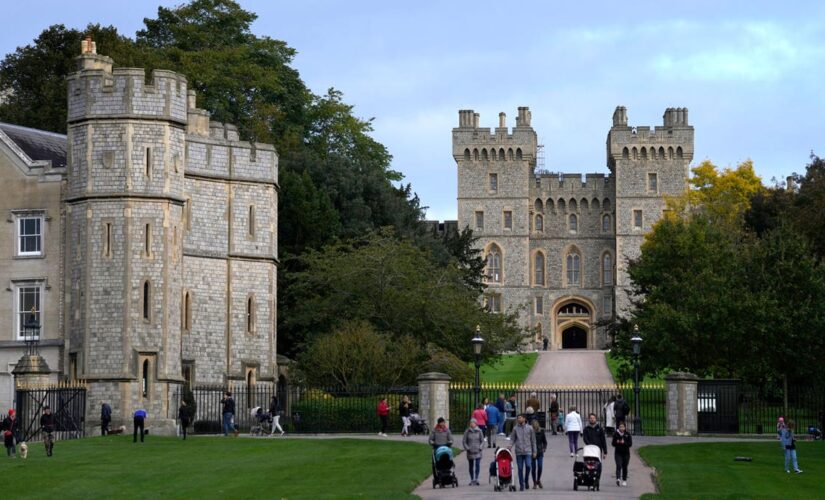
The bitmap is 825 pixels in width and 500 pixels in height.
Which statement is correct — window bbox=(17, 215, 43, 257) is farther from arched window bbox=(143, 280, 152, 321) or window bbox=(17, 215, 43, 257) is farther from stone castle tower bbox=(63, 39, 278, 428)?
arched window bbox=(143, 280, 152, 321)

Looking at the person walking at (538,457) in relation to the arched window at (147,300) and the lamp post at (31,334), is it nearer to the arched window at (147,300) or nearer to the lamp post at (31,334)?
the arched window at (147,300)

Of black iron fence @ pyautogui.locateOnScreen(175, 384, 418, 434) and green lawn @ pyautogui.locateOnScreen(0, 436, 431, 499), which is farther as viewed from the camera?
black iron fence @ pyautogui.locateOnScreen(175, 384, 418, 434)

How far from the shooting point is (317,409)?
51375 mm

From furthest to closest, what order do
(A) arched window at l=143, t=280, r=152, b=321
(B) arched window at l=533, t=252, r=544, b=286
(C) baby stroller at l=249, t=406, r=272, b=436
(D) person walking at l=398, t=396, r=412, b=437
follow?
(B) arched window at l=533, t=252, r=544, b=286 < (A) arched window at l=143, t=280, r=152, b=321 < (C) baby stroller at l=249, t=406, r=272, b=436 < (D) person walking at l=398, t=396, r=412, b=437

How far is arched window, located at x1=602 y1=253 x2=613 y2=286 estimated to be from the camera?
120 metres

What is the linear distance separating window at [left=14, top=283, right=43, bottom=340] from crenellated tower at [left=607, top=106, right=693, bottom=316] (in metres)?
68.0

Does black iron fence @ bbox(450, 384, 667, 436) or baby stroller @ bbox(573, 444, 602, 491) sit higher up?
black iron fence @ bbox(450, 384, 667, 436)

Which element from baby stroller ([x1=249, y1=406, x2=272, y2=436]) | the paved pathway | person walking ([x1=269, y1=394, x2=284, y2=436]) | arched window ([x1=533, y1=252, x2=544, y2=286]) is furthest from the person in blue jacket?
arched window ([x1=533, y1=252, x2=544, y2=286])

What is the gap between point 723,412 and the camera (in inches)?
1902

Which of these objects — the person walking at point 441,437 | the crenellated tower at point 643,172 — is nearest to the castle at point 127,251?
the person walking at point 441,437

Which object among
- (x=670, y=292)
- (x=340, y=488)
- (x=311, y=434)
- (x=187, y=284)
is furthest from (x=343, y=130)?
(x=340, y=488)

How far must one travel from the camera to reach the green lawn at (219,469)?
103ft

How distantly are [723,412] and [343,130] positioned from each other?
42.6 m

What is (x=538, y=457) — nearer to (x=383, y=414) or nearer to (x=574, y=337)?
(x=383, y=414)
